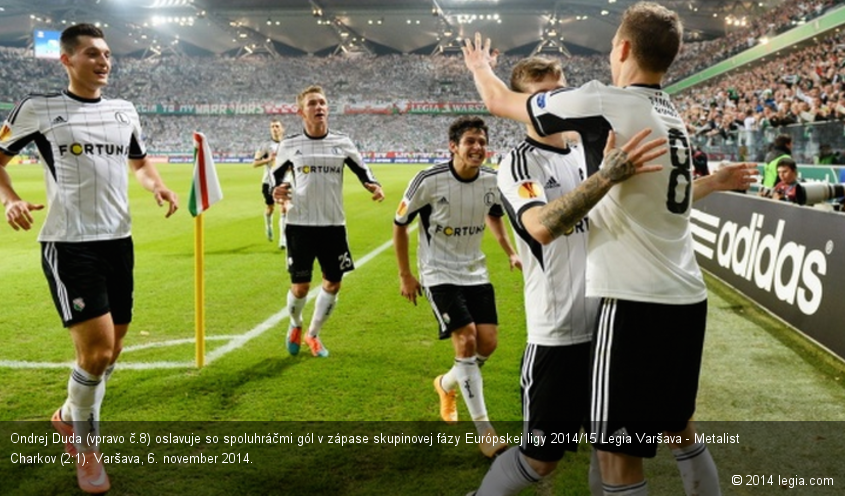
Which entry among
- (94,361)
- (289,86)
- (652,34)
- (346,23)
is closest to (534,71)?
(652,34)

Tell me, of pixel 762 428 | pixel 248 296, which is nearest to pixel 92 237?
pixel 762 428

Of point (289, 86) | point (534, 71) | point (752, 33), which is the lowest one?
point (534, 71)

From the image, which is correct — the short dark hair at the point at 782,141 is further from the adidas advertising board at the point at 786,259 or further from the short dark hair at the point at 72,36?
the short dark hair at the point at 72,36

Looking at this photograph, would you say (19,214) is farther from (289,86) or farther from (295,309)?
(289,86)

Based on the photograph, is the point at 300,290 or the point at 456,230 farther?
the point at 300,290

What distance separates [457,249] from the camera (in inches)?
174

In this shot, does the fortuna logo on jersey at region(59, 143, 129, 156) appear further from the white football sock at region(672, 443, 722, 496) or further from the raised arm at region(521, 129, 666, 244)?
the white football sock at region(672, 443, 722, 496)

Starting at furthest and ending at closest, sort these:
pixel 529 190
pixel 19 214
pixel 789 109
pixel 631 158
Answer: pixel 789 109, pixel 19 214, pixel 529 190, pixel 631 158

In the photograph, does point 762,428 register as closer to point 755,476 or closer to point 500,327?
point 755,476

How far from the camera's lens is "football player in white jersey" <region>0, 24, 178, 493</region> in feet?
12.0

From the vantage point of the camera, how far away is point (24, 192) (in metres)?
22.8

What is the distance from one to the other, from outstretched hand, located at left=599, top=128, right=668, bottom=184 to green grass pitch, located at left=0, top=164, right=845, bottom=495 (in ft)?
6.77

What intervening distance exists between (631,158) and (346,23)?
64.2m

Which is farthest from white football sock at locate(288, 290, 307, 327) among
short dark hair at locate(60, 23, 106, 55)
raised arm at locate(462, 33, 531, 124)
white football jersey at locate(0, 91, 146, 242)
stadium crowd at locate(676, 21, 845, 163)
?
stadium crowd at locate(676, 21, 845, 163)
